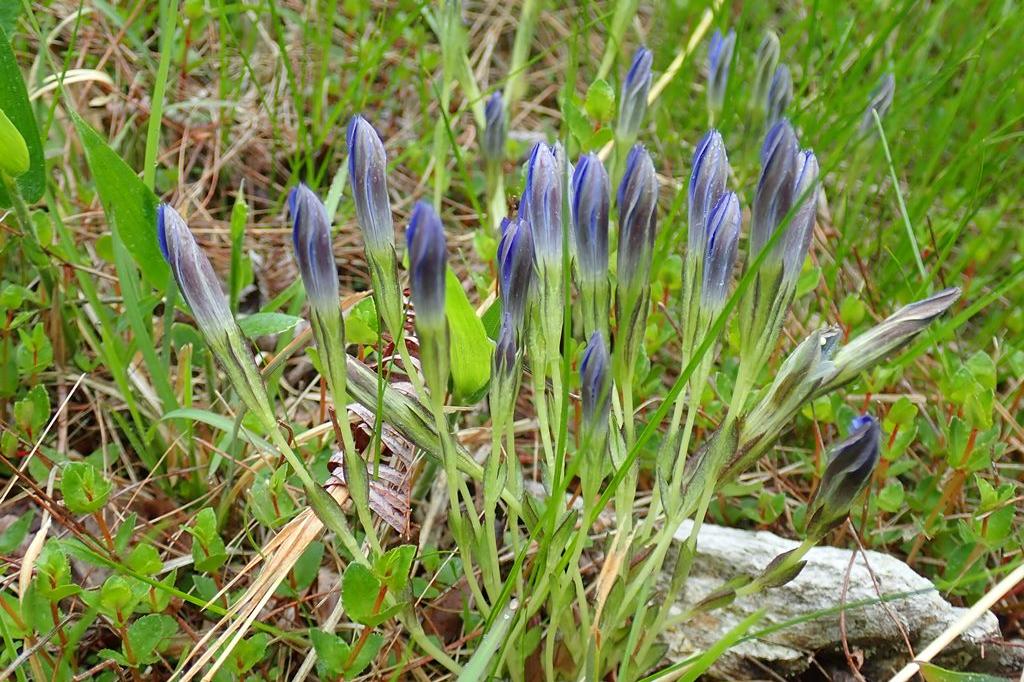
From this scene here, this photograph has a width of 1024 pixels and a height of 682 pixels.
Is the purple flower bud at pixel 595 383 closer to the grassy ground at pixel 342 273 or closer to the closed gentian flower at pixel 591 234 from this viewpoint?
the closed gentian flower at pixel 591 234

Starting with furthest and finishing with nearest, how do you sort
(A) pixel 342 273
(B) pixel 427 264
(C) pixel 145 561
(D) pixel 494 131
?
(A) pixel 342 273, (D) pixel 494 131, (C) pixel 145 561, (B) pixel 427 264

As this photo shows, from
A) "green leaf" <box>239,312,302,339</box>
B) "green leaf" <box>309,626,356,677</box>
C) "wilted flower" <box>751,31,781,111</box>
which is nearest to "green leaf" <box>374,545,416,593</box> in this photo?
"green leaf" <box>309,626,356,677</box>

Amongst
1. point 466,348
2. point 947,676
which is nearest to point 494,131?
point 466,348

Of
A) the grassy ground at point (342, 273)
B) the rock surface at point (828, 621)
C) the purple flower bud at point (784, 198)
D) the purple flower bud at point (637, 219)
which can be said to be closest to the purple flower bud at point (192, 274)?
the grassy ground at point (342, 273)

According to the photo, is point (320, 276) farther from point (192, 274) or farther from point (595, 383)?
point (595, 383)

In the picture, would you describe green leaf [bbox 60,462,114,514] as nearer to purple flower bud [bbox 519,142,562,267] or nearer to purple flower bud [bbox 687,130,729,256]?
purple flower bud [bbox 519,142,562,267]

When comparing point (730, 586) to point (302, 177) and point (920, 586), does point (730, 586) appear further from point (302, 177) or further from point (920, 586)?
point (302, 177)

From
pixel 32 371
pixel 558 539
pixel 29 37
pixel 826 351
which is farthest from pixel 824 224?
pixel 29 37
